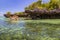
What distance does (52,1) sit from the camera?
20.5m

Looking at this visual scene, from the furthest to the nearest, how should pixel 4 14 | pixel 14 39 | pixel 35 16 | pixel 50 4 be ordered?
pixel 50 4 < pixel 4 14 < pixel 35 16 < pixel 14 39

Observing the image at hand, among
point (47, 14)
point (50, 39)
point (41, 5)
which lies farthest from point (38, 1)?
point (50, 39)

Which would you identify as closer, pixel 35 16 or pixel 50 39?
pixel 50 39

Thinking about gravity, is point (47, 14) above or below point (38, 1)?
below

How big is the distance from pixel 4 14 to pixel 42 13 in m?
4.61

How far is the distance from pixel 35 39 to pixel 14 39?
0.70 m

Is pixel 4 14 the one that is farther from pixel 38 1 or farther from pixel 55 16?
pixel 55 16

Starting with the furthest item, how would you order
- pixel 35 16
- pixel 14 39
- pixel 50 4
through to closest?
pixel 50 4, pixel 35 16, pixel 14 39

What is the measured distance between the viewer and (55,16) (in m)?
17.7

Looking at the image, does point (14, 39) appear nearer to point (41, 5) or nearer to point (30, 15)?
point (30, 15)

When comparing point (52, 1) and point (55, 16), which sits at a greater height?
point (52, 1)

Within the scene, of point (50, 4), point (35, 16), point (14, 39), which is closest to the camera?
point (14, 39)

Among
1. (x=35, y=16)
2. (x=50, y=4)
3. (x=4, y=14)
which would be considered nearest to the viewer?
(x=35, y=16)

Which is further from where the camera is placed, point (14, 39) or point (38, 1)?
point (38, 1)
